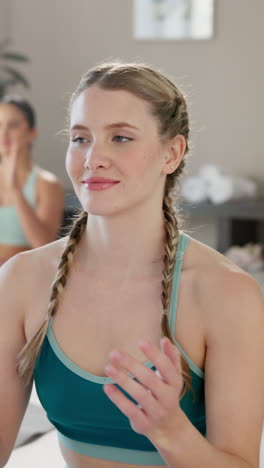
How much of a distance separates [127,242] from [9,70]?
428cm

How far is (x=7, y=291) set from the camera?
1.47 m

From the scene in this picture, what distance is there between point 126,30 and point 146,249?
431cm

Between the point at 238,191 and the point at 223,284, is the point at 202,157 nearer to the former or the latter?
the point at 238,191

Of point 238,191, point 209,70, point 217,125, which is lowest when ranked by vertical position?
point 238,191

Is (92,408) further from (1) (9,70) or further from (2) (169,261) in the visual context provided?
(1) (9,70)

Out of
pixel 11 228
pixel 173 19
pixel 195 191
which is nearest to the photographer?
pixel 11 228

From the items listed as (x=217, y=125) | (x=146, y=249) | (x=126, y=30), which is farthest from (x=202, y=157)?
(x=146, y=249)

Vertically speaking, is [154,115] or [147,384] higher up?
[154,115]

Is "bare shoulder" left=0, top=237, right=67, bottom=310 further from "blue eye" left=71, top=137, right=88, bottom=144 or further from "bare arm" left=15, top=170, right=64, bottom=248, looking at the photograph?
"bare arm" left=15, top=170, right=64, bottom=248

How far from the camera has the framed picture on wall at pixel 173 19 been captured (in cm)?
525

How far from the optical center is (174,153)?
145 cm

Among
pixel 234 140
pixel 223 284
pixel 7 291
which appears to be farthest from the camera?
pixel 234 140

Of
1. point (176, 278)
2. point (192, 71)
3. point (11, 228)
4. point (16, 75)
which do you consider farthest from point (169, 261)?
point (16, 75)

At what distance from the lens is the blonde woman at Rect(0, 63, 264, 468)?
4.33ft
